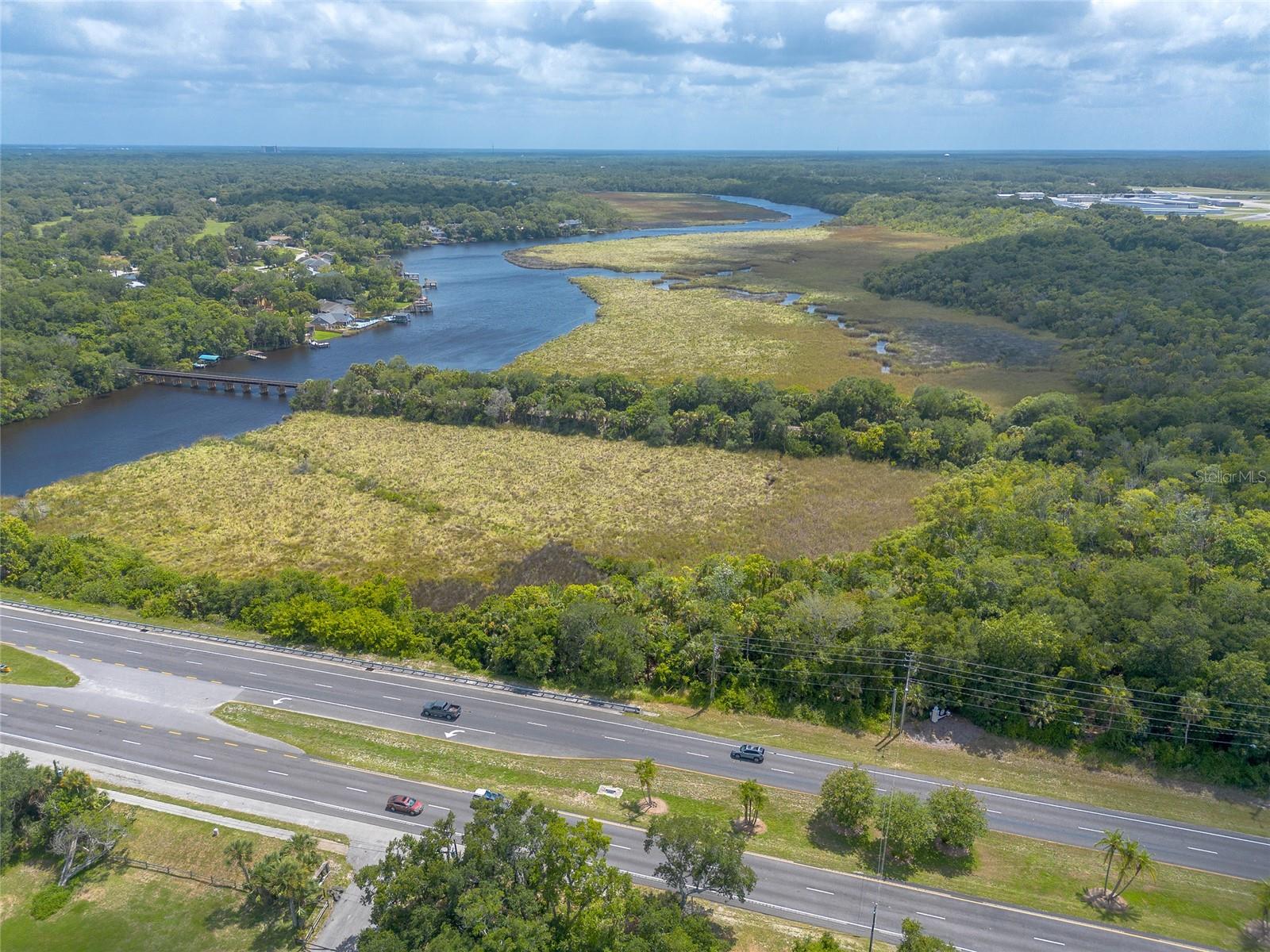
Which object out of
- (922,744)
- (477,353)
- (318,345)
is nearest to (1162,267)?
(477,353)

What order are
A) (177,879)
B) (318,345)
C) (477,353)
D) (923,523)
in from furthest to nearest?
(318,345) → (477,353) → (923,523) → (177,879)

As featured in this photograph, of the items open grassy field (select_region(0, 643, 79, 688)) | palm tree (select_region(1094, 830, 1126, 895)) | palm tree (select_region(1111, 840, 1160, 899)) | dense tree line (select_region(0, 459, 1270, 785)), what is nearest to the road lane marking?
palm tree (select_region(1094, 830, 1126, 895))

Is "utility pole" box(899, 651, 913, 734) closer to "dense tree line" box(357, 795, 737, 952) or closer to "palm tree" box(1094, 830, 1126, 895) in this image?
"palm tree" box(1094, 830, 1126, 895)

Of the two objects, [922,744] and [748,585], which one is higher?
[748,585]

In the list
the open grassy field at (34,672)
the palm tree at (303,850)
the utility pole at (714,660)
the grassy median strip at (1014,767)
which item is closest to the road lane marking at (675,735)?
the grassy median strip at (1014,767)

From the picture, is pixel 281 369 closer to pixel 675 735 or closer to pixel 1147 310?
pixel 675 735

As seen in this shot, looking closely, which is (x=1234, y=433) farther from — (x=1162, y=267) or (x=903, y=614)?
(x=1162, y=267)
